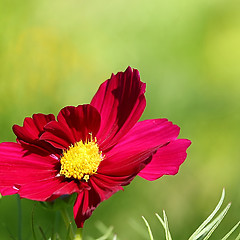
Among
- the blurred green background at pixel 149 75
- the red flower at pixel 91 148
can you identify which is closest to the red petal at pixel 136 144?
the red flower at pixel 91 148

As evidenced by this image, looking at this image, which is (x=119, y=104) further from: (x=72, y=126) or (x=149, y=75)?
(x=149, y=75)

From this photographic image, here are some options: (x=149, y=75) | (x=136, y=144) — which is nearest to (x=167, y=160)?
(x=136, y=144)

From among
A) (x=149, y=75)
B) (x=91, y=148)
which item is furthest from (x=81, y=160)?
(x=149, y=75)

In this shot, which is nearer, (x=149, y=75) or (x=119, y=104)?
(x=119, y=104)

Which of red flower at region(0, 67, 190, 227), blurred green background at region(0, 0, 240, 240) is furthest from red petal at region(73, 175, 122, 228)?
blurred green background at region(0, 0, 240, 240)

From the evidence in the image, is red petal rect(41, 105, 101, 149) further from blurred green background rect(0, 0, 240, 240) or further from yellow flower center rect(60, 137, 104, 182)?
blurred green background rect(0, 0, 240, 240)
